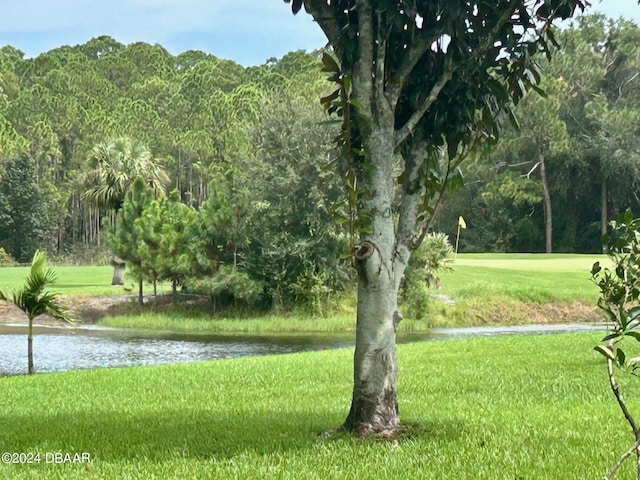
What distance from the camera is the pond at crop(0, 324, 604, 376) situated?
59.9ft

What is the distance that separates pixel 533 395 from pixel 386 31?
15.2ft

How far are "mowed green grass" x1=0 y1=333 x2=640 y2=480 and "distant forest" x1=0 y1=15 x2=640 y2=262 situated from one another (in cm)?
1539

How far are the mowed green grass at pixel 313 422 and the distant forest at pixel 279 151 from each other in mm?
15388

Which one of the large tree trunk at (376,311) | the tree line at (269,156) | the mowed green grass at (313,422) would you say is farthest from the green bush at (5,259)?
the large tree trunk at (376,311)

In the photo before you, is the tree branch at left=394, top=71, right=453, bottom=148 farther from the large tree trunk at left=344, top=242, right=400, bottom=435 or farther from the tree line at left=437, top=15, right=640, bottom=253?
the tree line at left=437, top=15, right=640, bottom=253

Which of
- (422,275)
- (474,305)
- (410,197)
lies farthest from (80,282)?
(410,197)

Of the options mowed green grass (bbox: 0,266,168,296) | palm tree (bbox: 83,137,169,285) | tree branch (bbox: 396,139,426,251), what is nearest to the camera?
tree branch (bbox: 396,139,426,251)

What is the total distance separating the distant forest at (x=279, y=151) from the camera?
2789cm

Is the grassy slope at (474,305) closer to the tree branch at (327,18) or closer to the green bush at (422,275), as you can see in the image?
the green bush at (422,275)

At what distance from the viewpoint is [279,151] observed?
2797 centimetres

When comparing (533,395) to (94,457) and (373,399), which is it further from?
(94,457)

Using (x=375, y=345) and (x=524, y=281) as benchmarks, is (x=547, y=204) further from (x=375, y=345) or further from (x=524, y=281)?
(x=375, y=345)

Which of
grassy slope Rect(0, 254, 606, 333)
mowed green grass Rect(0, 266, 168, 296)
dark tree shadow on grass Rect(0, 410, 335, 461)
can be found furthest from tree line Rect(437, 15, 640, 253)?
dark tree shadow on grass Rect(0, 410, 335, 461)

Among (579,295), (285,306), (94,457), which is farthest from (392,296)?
(579,295)
